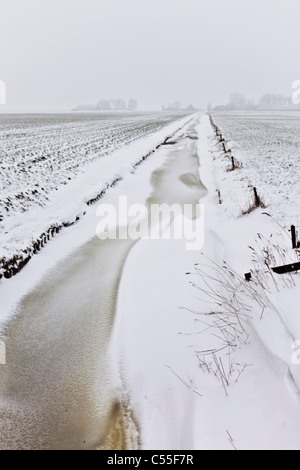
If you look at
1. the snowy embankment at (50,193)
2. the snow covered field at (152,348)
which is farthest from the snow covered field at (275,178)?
the snowy embankment at (50,193)

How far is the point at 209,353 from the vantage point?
4684 mm

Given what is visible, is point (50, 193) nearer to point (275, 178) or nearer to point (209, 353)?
point (275, 178)

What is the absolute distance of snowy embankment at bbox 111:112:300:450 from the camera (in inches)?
137

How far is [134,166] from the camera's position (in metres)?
19.1

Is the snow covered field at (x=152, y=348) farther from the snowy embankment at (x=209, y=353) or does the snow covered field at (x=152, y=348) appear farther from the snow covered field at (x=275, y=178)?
the snow covered field at (x=275, y=178)

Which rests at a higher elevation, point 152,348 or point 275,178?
point 275,178

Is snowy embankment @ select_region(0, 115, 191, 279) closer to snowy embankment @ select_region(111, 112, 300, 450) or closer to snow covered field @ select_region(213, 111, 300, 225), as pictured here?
snowy embankment @ select_region(111, 112, 300, 450)

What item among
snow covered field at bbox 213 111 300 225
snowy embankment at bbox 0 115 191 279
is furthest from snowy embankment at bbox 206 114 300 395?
snowy embankment at bbox 0 115 191 279

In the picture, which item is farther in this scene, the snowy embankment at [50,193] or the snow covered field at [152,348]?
the snowy embankment at [50,193]

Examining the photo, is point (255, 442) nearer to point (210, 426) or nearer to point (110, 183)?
point (210, 426)

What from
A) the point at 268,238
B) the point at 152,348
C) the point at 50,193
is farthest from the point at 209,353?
→ the point at 50,193

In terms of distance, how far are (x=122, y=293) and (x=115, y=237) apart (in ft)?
10.1

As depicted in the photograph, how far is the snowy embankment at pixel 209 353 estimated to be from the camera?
137 inches

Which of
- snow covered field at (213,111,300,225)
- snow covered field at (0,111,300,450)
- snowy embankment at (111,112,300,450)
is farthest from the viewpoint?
snow covered field at (213,111,300,225)
